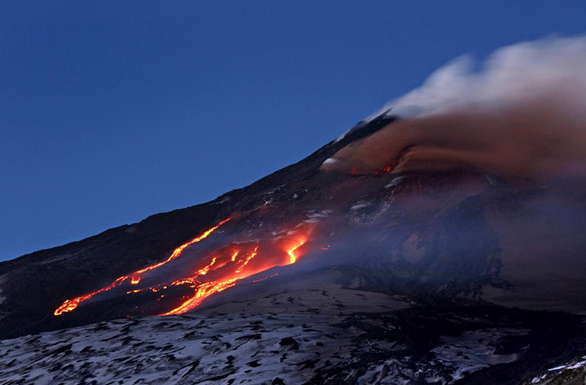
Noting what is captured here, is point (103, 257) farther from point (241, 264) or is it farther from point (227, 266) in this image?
point (241, 264)

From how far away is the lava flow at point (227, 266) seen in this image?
3247cm

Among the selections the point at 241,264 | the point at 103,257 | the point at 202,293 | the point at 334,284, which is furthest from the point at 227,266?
the point at 103,257

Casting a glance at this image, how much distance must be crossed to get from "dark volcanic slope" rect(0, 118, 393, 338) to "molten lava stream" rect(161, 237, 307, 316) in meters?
3.87

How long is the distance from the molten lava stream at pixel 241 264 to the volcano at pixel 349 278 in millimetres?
113

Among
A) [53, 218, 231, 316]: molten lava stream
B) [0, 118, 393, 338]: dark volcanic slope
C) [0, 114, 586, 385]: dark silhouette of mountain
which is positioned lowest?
[0, 114, 586, 385]: dark silhouette of mountain

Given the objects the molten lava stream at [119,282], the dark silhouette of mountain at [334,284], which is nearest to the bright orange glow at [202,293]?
the dark silhouette of mountain at [334,284]

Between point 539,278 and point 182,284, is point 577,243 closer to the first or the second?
point 539,278

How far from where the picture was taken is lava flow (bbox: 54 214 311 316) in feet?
107

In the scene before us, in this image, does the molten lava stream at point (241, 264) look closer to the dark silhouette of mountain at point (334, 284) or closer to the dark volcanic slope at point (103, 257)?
the dark silhouette of mountain at point (334, 284)

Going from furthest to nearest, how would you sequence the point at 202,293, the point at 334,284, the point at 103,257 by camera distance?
the point at 103,257 → the point at 202,293 → the point at 334,284

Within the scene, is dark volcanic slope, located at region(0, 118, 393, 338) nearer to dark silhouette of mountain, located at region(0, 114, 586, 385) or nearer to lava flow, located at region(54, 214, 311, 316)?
dark silhouette of mountain, located at region(0, 114, 586, 385)

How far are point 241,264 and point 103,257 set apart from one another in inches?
375

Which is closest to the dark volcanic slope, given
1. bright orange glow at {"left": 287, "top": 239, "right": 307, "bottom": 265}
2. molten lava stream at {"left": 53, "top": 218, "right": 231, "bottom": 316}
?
molten lava stream at {"left": 53, "top": 218, "right": 231, "bottom": 316}

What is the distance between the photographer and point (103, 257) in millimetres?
39812
